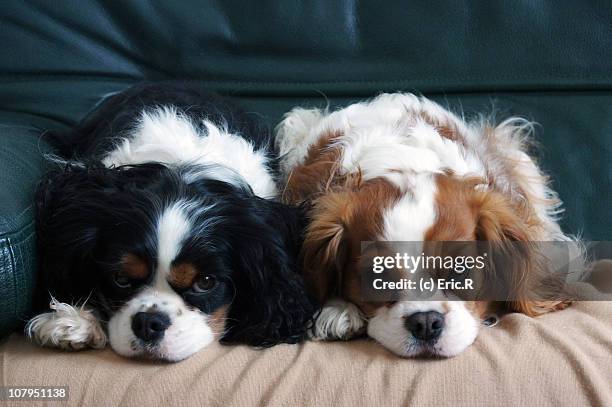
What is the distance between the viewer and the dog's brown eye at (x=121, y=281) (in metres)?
1.77

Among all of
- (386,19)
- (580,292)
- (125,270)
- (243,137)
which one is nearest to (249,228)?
(125,270)

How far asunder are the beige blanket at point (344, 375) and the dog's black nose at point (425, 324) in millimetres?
60

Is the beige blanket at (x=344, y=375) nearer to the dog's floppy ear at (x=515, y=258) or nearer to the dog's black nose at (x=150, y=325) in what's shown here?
the dog's black nose at (x=150, y=325)

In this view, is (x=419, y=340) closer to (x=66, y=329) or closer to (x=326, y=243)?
(x=326, y=243)

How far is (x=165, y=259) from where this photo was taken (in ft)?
5.66

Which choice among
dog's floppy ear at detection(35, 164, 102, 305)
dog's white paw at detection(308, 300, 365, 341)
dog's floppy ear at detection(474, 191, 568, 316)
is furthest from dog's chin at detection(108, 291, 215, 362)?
dog's floppy ear at detection(474, 191, 568, 316)

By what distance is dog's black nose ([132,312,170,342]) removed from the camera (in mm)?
1688

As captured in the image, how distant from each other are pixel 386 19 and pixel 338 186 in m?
0.76

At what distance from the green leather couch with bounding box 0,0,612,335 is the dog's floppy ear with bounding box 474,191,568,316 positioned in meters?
0.46

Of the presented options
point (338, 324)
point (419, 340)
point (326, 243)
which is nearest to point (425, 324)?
point (419, 340)

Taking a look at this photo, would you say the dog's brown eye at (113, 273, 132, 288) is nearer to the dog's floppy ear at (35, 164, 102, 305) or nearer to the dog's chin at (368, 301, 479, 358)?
the dog's floppy ear at (35, 164, 102, 305)

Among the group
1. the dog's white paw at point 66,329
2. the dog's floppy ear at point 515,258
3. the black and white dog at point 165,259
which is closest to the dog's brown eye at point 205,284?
the black and white dog at point 165,259

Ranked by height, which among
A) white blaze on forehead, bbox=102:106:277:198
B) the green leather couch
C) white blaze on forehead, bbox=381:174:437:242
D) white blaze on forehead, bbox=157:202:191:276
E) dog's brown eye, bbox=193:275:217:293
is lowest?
dog's brown eye, bbox=193:275:217:293

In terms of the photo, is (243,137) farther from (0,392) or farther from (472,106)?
(0,392)
